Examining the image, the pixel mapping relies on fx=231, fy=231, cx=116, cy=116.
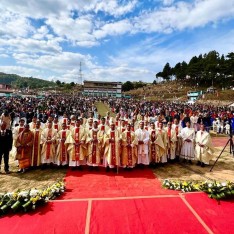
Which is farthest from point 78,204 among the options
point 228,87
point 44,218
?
point 228,87

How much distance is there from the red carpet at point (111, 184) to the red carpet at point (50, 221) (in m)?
0.70

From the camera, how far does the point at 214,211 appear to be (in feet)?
18.6

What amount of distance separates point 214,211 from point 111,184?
312 centimetres

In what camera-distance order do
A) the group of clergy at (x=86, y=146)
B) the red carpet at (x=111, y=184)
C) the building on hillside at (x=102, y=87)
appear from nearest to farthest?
the red carpet at (x=111, y=184)
the group of clergy at (x=86, y=146)
the building on hillside at (x=102, y=87)

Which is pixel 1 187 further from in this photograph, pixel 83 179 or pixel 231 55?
pixel 231 55

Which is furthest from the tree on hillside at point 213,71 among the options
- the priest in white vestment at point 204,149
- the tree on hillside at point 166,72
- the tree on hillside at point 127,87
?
the priest in white vestment at point 204,149

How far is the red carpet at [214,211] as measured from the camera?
5.03m

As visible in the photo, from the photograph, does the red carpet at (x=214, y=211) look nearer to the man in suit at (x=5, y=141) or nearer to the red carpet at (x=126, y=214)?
the red carpet at (x=126, y=214)

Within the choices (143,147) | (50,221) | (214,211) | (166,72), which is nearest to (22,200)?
(50,221)

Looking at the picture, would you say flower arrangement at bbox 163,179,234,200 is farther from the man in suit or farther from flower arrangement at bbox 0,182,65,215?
the man in suit

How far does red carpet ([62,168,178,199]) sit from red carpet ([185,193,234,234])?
754mm

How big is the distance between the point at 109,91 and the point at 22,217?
5188 inches

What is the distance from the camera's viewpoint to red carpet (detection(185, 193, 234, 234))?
5031 millimetres

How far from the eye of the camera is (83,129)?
30.0 ft
